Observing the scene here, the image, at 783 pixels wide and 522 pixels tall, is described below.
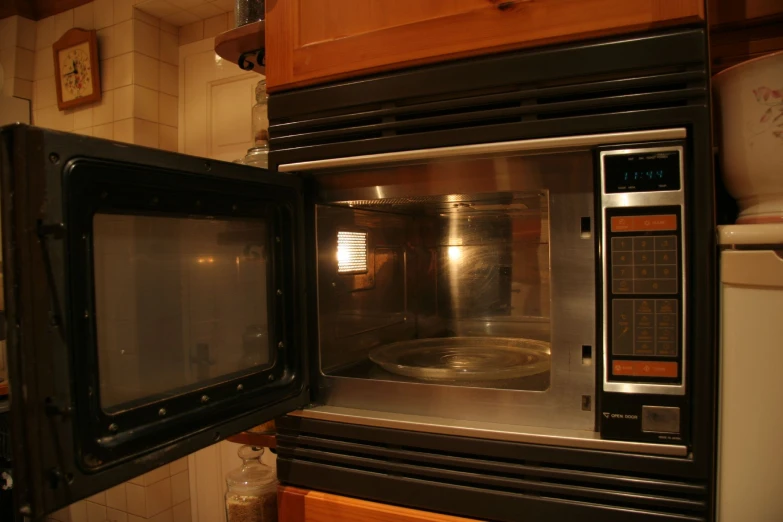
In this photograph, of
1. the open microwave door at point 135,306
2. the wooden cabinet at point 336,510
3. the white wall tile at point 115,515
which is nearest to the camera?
the open microwave door at point 135,306

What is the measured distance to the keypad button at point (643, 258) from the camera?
1.90 ft

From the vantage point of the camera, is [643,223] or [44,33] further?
[44,33]

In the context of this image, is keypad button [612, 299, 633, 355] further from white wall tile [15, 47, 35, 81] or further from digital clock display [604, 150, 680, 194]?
white wall tile [15, 47, 35, 81]

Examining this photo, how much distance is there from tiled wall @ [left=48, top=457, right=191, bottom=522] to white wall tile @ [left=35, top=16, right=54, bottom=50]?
5.69 feet

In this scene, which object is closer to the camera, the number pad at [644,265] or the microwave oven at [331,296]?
the microwave oven at [331,296]

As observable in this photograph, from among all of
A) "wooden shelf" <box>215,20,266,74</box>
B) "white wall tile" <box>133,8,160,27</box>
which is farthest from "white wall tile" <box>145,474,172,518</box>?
"wooden shelf" <box>215,20,266,74</box>

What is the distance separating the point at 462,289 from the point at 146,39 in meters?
1.50

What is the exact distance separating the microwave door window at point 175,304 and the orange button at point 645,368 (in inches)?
18.8

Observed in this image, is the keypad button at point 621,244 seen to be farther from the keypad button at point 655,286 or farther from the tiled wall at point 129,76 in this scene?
the tiled wall at point 129,76

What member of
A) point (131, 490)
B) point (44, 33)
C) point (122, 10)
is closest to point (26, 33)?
point (44, 33)

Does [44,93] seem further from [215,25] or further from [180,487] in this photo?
[180,487]

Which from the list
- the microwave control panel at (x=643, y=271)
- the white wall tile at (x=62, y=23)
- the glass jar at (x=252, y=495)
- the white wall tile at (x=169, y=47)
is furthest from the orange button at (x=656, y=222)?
the white wall tile at (x=62, y=23)

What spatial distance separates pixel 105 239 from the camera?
1.75 feet

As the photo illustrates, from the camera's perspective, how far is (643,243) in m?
0.58
